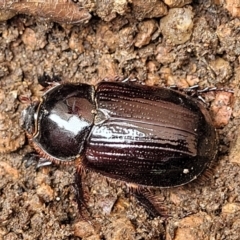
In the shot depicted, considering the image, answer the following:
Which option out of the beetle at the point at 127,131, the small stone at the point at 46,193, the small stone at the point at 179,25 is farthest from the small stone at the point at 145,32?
the small stone at the point at 46,193

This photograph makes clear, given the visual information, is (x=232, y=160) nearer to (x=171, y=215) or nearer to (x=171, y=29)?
(x=171, y=215)

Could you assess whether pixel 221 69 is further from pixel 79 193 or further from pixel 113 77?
pixel 79 193

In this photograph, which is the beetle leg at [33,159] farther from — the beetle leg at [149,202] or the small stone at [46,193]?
the beetle leg at [149,202]

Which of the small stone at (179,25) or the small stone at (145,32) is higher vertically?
the small stone at (179,25)

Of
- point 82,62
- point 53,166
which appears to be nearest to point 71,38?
point 82,62

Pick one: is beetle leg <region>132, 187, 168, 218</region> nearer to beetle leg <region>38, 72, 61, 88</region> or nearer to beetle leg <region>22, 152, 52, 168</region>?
beetle leg <region>22, 152, 52, 168</region>

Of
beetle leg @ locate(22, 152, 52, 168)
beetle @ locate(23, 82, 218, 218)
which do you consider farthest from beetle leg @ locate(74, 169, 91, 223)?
beetle leg @ locate(22, 152, 52, 168)
